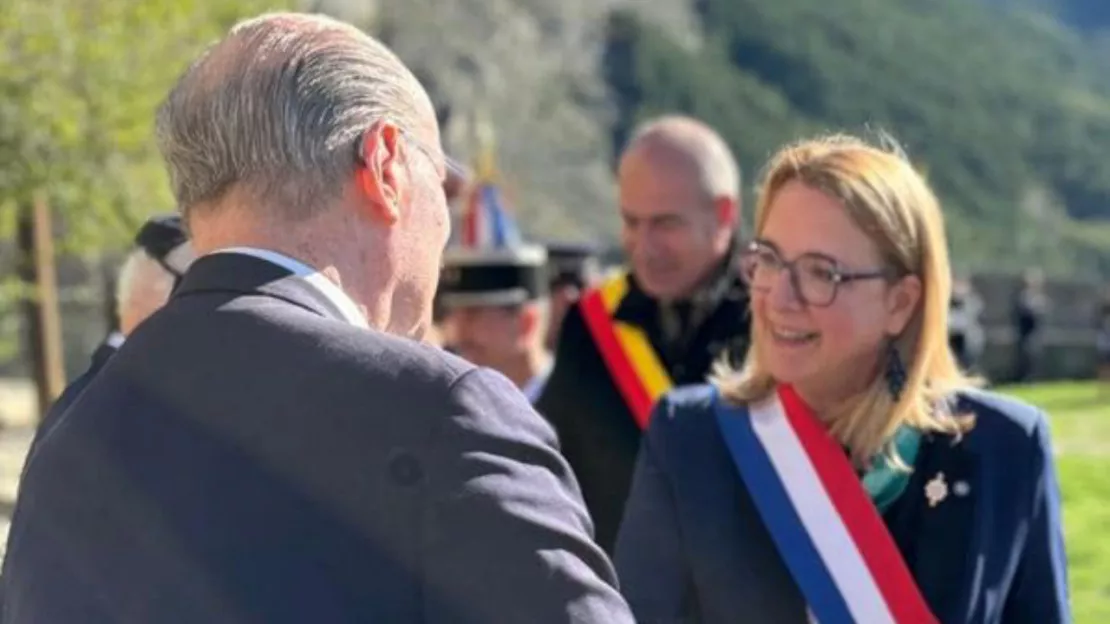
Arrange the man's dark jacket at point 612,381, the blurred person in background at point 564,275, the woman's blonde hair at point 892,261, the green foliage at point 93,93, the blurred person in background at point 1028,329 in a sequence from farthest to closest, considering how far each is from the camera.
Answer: the blurred person in background at point 1028,329, the green foliage at point 93,93, the blurred person in background at point 564,275, the man's dark jacket at point 612,381, the woman's blonde hair at point 892,261

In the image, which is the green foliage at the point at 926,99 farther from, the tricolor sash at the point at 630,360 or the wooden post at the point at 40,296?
the tricolor sash at the point at 630,360

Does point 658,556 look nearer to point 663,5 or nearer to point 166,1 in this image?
point 166,1

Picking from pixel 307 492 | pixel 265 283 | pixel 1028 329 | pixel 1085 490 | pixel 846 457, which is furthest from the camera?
pixel 1028 329

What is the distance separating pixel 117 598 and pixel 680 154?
3411mm

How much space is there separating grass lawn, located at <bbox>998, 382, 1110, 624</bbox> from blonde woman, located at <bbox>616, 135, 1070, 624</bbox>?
3.40m

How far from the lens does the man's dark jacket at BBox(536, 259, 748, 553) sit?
4988mm

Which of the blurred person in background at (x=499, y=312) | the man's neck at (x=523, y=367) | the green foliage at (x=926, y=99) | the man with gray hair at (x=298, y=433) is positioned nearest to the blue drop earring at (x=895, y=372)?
the man with gray hair at (x=298, y=433)

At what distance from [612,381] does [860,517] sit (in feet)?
5.39

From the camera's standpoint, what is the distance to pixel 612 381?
16.7 feet

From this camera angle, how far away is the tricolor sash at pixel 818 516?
11.3 ft

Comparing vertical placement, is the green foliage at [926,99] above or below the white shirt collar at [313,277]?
below

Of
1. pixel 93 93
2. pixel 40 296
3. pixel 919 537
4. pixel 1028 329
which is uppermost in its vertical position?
pixel 919 537

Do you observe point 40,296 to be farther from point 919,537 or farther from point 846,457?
point 919,537

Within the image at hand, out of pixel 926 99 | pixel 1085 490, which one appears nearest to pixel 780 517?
pixel 1085 490
